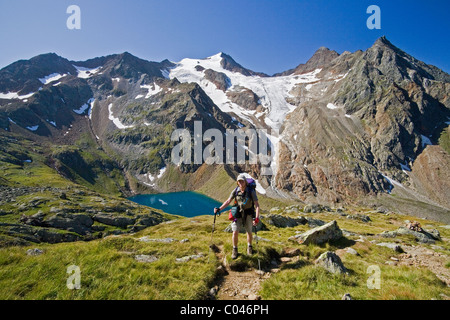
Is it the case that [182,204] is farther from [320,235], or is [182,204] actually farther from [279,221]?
[320,235]

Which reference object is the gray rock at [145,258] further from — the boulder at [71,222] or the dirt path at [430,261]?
the boulder at [71,222]

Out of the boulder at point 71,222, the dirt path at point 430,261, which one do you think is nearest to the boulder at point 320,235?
the dirt path at point 430,261

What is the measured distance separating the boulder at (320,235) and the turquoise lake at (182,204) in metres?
142

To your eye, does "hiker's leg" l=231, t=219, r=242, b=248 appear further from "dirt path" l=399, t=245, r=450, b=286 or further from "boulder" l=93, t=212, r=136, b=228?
"boulder" l=93, t=212, r=136, b=228

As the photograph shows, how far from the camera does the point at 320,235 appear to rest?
631 inches

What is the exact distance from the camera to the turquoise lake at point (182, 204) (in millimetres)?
159875

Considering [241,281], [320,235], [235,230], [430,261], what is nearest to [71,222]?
[235,230]

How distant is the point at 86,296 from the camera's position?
6324 millimetres

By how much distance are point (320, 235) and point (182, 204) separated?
171 metres

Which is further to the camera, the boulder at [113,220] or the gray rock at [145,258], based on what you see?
the boulder at [113,220]

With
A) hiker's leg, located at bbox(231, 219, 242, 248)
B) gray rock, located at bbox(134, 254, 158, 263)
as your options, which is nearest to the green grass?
gray rock, located at bbox(134, 254, 158, 263)

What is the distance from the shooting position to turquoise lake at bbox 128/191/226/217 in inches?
6294
